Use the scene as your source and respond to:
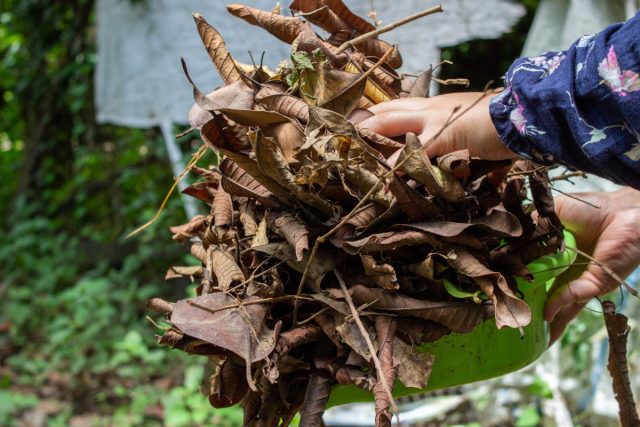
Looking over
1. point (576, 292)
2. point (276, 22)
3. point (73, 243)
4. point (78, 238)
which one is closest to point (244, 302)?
point (276, 22)

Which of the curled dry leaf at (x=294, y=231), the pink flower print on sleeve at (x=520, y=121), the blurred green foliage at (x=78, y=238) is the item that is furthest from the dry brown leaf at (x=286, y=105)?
the blurred green foliage at (x=78, y=238)

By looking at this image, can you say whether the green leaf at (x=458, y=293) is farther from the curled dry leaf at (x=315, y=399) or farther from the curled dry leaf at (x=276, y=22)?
the curled dry leaf at (x=276, y=22)

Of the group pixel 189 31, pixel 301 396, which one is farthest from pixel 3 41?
pixel 301 396

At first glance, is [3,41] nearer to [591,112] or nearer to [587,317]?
[587,317]

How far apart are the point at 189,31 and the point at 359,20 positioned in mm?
1419

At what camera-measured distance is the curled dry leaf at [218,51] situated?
76 cm

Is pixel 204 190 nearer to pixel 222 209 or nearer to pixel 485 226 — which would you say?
pixel 222 209

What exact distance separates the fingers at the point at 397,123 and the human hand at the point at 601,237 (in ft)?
1.15

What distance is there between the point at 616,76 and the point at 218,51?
0.44m

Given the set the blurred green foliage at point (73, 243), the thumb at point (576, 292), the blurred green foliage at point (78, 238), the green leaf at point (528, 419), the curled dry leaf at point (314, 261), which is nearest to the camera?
the curled dry leaf at point (314, 261)

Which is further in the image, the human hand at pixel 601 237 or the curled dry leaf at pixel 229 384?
the human hand at pixel 601 237

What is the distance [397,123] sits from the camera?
69cm

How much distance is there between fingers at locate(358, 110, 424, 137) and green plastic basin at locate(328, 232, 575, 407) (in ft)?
0.72

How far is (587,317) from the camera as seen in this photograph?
1766 millimetres
